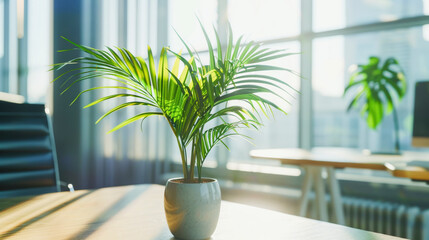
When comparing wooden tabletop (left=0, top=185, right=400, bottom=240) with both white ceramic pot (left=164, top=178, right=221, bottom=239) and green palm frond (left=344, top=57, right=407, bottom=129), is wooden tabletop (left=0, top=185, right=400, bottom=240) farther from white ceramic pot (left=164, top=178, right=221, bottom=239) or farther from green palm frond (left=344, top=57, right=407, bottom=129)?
green palm frond (left=344, top=57, right=407, bottom=129)

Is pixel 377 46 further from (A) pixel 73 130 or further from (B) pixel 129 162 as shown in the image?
(A) pixel 73 130

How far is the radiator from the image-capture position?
223 cm

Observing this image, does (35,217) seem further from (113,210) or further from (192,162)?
(192,162)

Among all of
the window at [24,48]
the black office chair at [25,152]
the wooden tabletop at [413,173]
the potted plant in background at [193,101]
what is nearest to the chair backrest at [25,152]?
the black office chair at [25,152]

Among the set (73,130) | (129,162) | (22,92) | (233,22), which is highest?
(233,22)

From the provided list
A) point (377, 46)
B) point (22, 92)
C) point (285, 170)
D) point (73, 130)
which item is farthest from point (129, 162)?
point (22, 92)

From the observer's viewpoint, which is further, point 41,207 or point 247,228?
point 41,207

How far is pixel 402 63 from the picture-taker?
95.7 inches

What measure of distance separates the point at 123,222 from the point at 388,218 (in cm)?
192

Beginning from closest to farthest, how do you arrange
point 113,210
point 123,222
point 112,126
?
point 123,222 < point 113,210 < point 112,126

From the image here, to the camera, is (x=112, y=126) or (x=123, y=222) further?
(x=112, y=126)

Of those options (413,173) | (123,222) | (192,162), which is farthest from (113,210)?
(413,173)

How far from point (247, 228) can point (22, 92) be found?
225 inches

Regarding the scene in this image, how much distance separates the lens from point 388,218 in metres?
2.32
